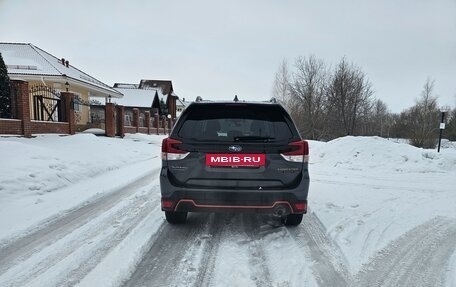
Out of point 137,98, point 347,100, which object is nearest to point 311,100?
point 347,100

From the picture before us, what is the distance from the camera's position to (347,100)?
3397cm

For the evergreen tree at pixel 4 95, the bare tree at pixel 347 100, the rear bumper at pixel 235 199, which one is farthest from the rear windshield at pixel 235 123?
the bare tree at pixel 347 100

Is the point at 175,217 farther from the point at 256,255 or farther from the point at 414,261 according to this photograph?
the point at 414,261

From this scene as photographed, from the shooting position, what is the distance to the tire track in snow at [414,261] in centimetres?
296

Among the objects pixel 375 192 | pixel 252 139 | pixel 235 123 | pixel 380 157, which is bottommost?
pixel 375 192

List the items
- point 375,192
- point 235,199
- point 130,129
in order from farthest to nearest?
1. point 130,129
2. point 375,192
3. point 235,199

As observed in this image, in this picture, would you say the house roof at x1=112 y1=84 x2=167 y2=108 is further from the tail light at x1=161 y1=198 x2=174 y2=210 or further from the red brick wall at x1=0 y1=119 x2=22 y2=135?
the tail light at x1=161 y1=198 x2=174 y2=210

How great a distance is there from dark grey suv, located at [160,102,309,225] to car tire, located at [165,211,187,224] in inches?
20.0

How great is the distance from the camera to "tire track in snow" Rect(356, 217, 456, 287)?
296cm

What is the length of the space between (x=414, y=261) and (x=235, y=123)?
2560mm

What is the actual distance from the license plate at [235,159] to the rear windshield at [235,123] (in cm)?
20

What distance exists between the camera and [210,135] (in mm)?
3818

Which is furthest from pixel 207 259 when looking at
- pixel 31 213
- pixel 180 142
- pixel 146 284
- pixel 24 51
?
pixel 24 51

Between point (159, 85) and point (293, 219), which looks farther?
point (159, 85)
